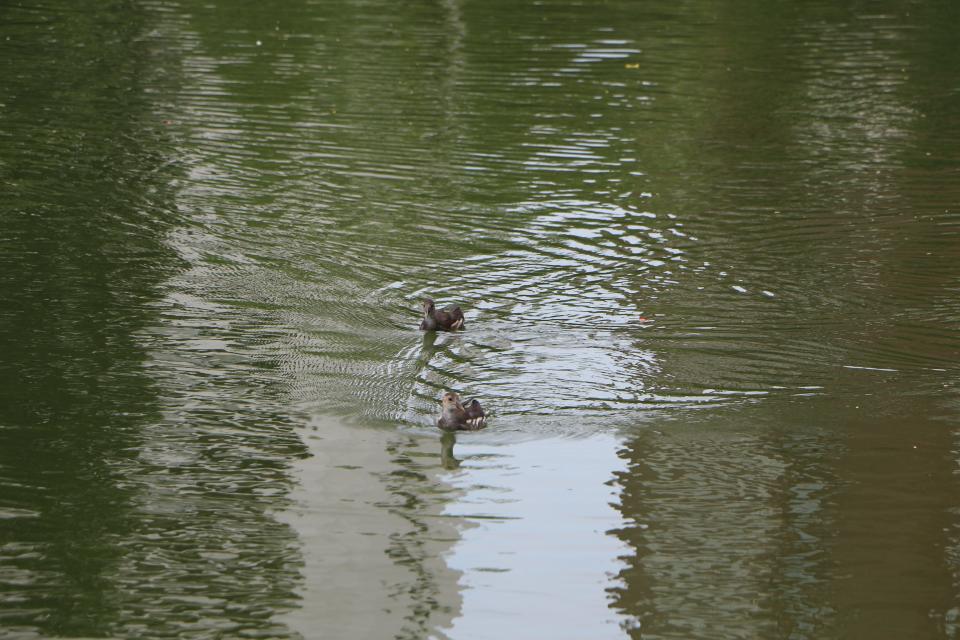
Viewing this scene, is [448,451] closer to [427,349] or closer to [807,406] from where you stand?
[427,349]

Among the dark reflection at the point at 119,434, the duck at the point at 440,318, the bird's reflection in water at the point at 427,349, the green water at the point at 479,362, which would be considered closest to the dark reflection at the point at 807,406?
the green water at the point at 479,362

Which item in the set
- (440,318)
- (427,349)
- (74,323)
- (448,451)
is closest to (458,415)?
(448,451)

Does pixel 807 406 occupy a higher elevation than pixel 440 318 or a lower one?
lower

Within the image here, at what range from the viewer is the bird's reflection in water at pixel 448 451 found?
8.14 m

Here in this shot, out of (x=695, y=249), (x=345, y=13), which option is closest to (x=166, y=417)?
(x=695, y=249)

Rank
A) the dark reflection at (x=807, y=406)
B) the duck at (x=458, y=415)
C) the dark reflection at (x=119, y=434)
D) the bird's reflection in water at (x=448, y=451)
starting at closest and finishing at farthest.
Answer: the dark reflection at (x=119, y=434), the dark reflection at (x=807, y=406), the bird's reflection in water at (x=448, y=451), the duck at (x=458, y=415)

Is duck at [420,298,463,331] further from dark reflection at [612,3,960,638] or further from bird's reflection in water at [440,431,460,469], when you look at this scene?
bird's reflection in water at [440,431,460,469]

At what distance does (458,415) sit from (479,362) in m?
1.37

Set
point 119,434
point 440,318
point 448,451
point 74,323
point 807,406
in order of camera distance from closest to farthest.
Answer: point 448,451 → point 119,434 → point 807,406 → point 440,318 → point 74,323

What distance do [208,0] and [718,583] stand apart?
2403 centimetres

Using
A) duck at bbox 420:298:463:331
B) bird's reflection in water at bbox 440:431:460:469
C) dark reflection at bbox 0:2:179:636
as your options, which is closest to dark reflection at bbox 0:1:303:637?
→ dark reflection at bbox 0:2:179:636

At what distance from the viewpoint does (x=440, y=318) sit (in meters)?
9.87

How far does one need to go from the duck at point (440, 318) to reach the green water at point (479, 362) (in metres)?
0.22

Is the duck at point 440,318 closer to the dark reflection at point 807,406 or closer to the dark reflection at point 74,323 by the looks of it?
the dark reflection at point 807,406
